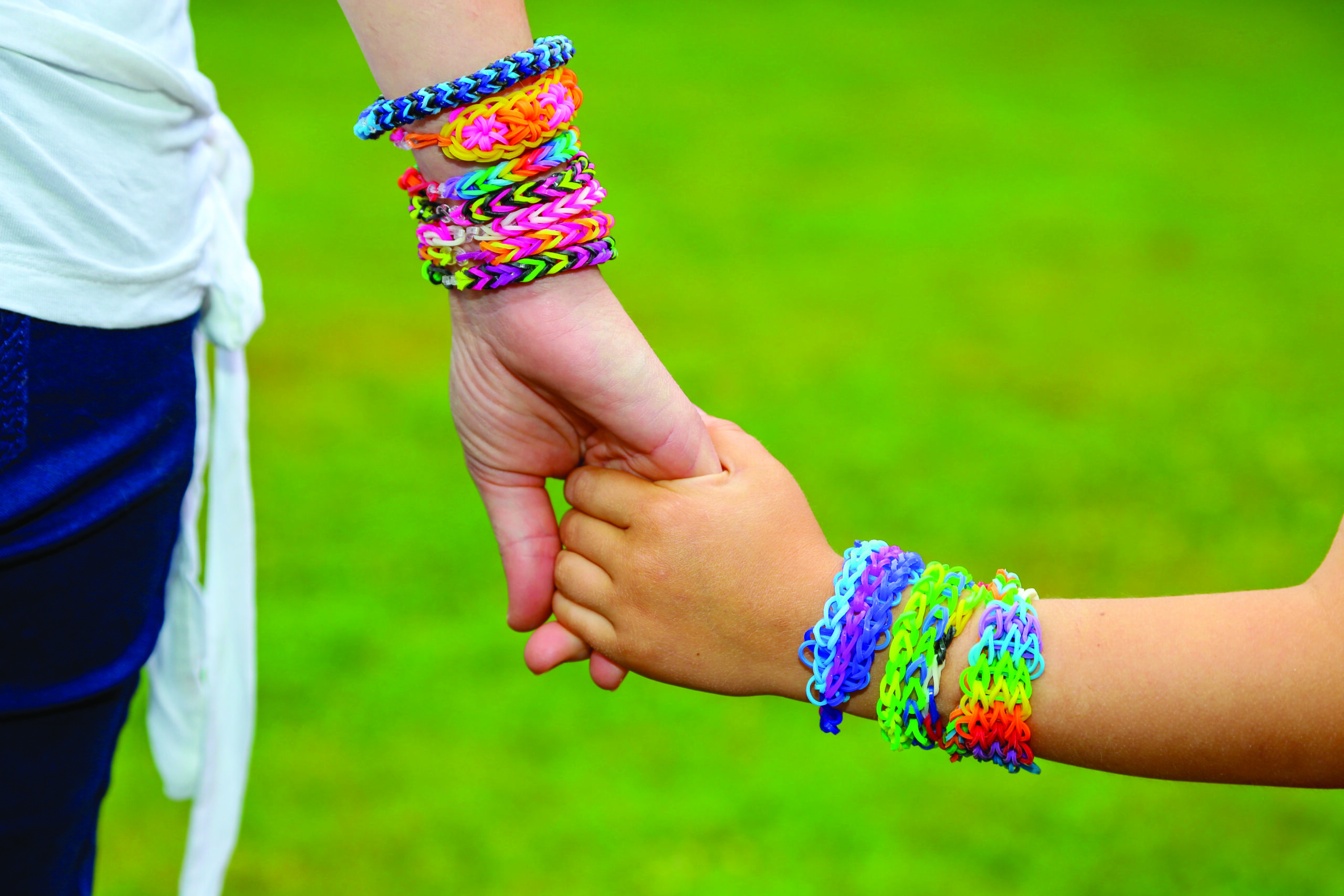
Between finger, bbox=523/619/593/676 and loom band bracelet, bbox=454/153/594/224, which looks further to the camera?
finger, bbox=523/619/593/676

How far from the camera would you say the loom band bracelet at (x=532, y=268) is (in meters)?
0.85

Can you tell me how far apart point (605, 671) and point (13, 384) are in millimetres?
517

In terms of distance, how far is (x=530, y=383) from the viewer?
93 centimetres

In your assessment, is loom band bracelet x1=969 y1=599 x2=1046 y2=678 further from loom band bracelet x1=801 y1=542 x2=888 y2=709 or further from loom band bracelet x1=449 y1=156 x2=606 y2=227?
loom band bracelet x1=449 y1=156 x2=606 y2=227

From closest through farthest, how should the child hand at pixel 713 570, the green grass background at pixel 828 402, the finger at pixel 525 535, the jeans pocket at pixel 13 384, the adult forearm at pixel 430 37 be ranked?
the jeans pocket at pixel 13 384 → the adult forearm at pixel 430 37 → the child hand at pixel 713 570 → the finger at pixel 525 535 → the green grass background at pixel 828 402

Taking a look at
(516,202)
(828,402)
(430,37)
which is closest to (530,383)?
(516,202)

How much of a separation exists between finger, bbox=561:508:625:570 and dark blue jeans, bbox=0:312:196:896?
0.29 meters

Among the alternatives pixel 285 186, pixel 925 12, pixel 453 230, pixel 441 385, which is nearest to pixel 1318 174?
pixel 925 12

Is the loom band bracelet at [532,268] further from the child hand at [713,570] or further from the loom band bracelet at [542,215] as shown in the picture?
the child hand at [713,570]

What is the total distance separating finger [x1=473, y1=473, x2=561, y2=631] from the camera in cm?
104

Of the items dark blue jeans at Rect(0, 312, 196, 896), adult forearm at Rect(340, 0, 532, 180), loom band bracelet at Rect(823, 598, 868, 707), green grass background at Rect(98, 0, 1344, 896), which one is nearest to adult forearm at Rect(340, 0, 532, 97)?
adult forearm at Rect(340, 0, 532, 180)

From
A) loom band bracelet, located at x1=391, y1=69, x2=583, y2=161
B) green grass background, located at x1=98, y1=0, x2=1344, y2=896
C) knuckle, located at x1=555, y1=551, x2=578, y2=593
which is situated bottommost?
green grass background, located at x1=98, y1=0, x2=1344, y2=896

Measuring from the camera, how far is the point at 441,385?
3102mm

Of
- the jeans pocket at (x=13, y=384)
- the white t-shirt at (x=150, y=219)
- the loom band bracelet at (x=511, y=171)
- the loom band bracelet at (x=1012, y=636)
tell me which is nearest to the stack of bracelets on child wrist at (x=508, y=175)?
the loom band bracelet at (x=511, y=171)
